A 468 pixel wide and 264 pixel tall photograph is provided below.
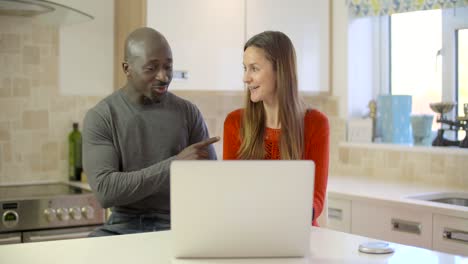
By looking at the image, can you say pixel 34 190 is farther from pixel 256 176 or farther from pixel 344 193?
pixel 256 176

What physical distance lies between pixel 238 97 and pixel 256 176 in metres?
2.60

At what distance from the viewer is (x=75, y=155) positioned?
3859 millimetres

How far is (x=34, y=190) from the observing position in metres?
3.56

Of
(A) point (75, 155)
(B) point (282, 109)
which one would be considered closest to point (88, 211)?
(A) point (75, 155)

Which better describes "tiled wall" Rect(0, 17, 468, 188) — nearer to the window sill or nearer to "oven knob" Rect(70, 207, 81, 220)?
the window sill

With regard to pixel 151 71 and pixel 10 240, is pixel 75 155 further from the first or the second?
pixel 151 71

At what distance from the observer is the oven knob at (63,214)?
331 cm

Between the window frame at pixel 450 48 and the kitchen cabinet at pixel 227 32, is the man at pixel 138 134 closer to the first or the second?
the kitchen cabinet at pixel 227 32

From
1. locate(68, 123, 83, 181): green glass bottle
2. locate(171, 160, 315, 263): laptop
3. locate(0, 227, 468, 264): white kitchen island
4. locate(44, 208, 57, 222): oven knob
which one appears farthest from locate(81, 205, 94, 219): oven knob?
locate(171, 160, 315, 263): laptop

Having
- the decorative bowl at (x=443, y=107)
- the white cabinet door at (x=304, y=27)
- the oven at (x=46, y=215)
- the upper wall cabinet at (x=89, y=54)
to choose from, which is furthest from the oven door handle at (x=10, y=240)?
the decorative bowl at (x=443, y=107)

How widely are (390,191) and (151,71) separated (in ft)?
4.48

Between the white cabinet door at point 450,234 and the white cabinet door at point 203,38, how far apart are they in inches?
54.1


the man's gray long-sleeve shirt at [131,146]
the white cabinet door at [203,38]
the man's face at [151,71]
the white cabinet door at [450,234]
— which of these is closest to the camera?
the man's gray long-sleeve shirt at [131,146]

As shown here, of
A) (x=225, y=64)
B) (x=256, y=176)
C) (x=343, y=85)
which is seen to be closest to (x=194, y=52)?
(x=225, y=64)
